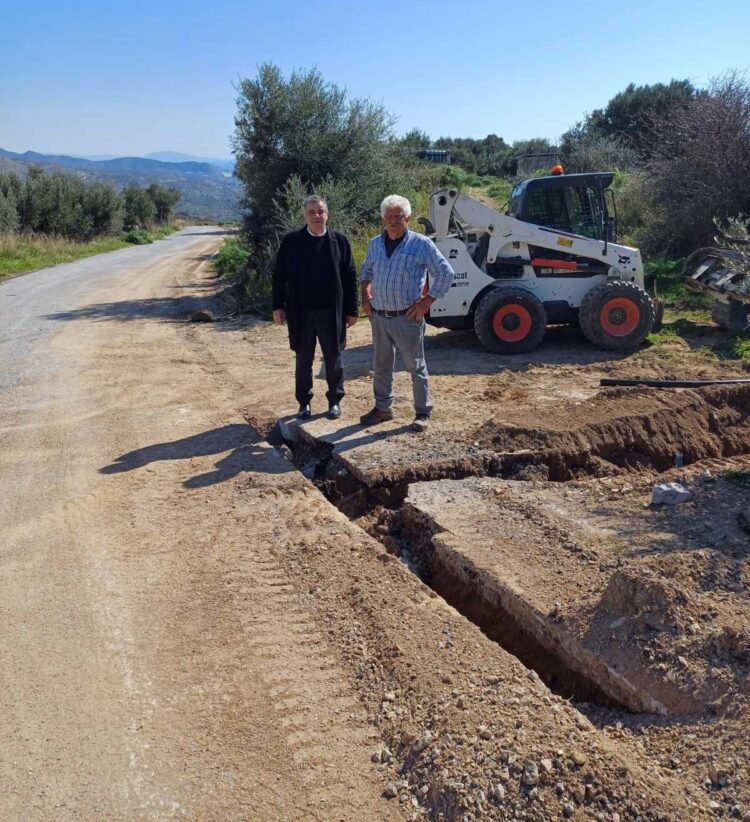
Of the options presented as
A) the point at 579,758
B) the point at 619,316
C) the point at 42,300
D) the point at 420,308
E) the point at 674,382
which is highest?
the point at 420,308

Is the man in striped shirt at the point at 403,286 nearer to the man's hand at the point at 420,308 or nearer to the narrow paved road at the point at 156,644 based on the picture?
the man's hand at the point at 420,308

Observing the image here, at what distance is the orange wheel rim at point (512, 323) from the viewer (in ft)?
30.9

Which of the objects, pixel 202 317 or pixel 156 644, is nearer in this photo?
pixel 156 644

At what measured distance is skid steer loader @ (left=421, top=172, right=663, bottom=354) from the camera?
940 cm

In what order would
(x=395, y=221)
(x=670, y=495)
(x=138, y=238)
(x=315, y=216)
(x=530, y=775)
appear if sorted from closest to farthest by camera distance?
(x=530, y=775) → (x=670, y=495) → (x=395, y=221) → (x=315, y=216) → (x=138, y=238)

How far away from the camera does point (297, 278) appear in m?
6.24

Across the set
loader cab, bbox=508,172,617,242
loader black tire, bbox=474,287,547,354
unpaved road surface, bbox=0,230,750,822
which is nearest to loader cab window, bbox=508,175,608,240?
loader cab, bbox=508,172,617,242

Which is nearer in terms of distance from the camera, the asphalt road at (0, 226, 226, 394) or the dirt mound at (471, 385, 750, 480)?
the dirt mound at (471, 385, 750, 480)

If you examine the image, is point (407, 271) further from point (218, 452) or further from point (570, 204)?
point (570, 204)

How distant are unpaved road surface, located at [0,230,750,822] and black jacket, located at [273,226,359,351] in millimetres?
948

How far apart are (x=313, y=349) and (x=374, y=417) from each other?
0.79 m

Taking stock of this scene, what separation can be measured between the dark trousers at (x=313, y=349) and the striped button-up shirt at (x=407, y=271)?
21.9 inches

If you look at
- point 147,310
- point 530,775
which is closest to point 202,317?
point 147,310

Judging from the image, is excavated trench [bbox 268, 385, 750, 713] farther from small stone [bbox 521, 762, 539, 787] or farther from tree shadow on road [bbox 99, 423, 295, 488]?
small stone [bbox 521, 762, 539, 787]
